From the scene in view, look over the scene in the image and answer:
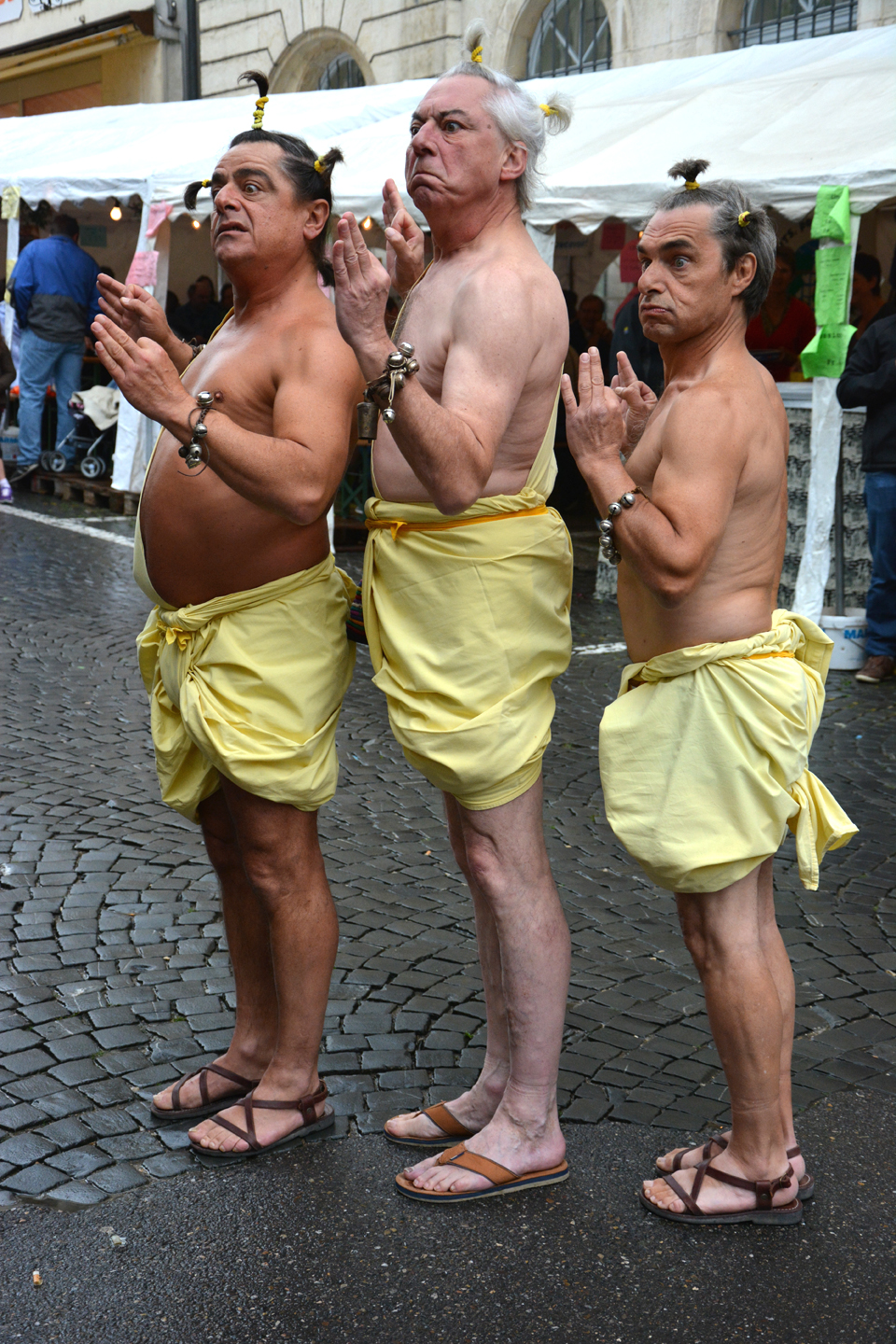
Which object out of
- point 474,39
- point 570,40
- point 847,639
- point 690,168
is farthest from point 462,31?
point 690,168

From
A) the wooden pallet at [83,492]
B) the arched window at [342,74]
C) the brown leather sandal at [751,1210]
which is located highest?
the arched window at [342,74]

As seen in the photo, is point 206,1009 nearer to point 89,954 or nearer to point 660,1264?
point 89,954

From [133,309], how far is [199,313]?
512 inches

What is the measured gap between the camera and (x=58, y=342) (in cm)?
1262

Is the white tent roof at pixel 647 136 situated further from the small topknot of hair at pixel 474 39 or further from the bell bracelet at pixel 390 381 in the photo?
the bell bracelet at pixel 390 381

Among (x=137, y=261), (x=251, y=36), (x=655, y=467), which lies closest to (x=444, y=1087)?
(x=655, y=467)

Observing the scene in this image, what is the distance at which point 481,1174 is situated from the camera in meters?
2.60

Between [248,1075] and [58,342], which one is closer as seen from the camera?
[248,1075]

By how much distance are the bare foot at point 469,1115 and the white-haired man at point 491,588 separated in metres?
0.10

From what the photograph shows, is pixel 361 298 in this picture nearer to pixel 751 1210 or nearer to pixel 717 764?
pixel 717 764

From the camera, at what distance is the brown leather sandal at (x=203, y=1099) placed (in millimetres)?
2875

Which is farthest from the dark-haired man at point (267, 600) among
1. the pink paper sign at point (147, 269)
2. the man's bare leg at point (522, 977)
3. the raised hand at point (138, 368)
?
the pink paper sign at point (147, 269)

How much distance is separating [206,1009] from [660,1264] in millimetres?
1382

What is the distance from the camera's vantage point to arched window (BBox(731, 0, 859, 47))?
13.2 metres
